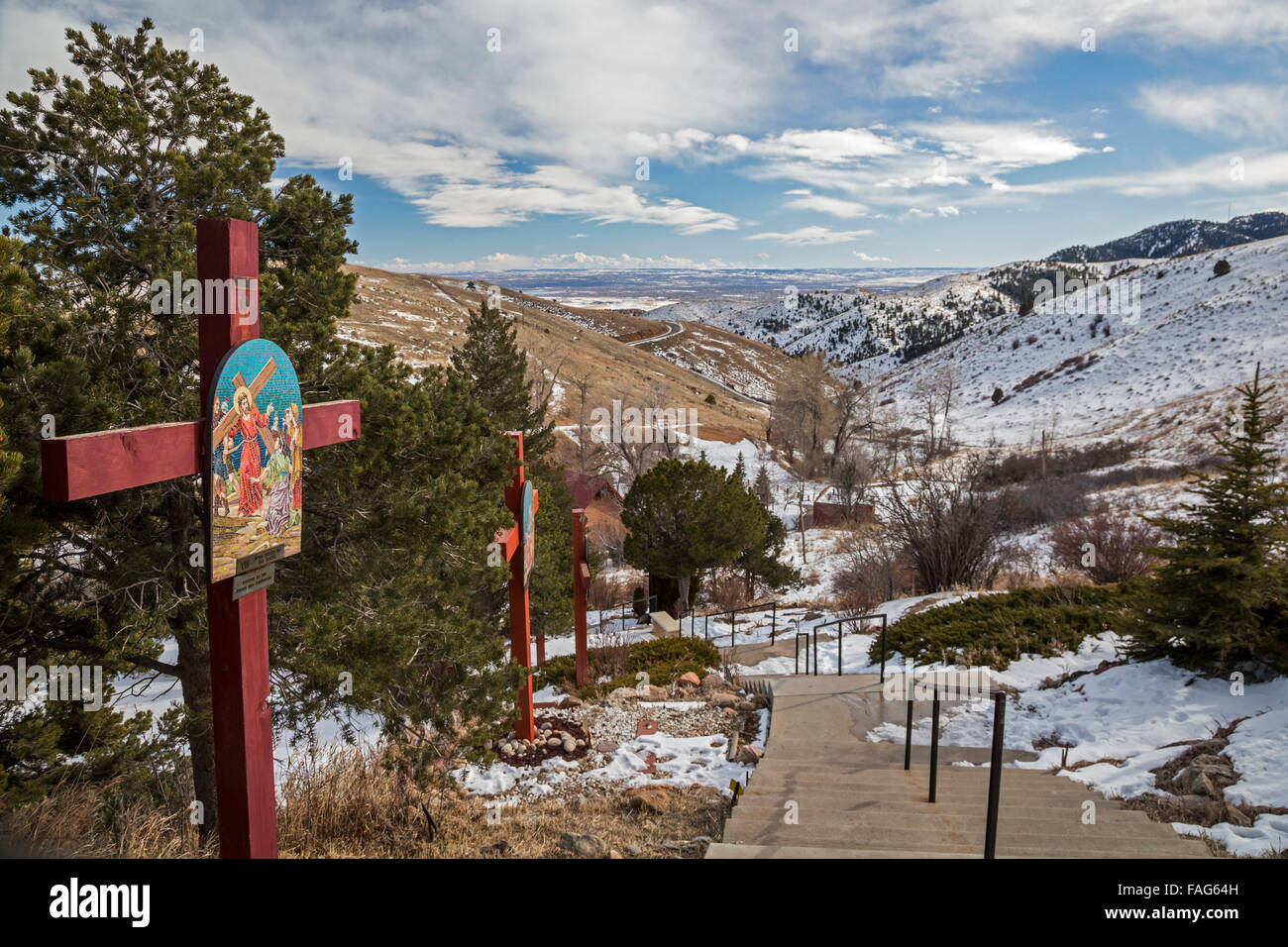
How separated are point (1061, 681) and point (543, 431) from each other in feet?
54.6

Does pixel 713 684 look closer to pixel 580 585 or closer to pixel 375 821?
pixel 580 585

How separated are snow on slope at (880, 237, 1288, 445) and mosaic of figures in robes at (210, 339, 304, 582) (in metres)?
47.3

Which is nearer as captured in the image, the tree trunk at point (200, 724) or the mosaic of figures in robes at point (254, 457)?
the mosaic of figures in robes at point (254, 457)

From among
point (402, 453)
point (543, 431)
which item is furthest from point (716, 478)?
point (402, 453)

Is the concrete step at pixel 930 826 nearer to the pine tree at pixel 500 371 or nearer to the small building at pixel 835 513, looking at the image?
the pine tree at pixel 500 371

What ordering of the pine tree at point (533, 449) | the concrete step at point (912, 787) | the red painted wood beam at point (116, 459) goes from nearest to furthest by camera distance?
the red painted wood beam at point (116, 459), the concrete step at point (912, 787), the pine tree at point (533, 449)

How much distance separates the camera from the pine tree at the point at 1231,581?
712 centimetres

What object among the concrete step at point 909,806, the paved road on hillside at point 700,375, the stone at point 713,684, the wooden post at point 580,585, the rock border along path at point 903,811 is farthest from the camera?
the paved road on hillside at point 700,375

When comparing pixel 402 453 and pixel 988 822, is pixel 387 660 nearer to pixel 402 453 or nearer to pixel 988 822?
pixel 402 453

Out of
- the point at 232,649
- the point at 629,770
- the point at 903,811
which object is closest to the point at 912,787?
the point at 903,811

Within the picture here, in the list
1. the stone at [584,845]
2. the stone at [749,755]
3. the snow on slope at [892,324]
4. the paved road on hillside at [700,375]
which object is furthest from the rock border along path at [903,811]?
the snow on slope at [892,324]

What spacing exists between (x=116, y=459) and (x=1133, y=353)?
75.5 meters

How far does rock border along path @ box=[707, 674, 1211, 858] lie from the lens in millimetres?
4332

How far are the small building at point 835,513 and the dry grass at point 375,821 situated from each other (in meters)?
28.5
